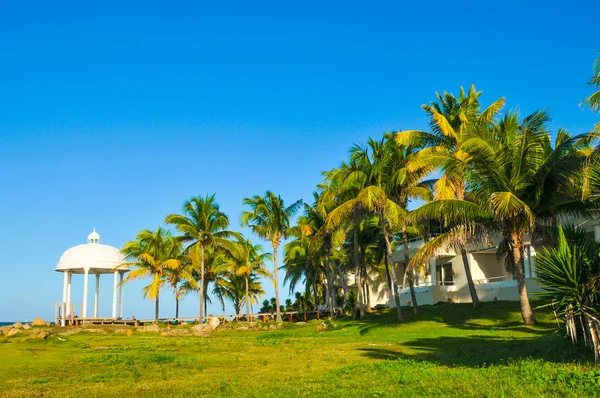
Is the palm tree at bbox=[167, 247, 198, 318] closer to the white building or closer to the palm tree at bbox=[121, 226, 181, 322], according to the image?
the palm tree at bbox=[121, 226, 181, 322]

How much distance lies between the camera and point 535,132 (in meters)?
24.9

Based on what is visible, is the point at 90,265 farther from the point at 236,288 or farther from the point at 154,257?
the point at 236,288

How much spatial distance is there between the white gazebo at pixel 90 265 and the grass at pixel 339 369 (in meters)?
28.2

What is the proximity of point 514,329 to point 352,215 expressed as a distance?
47.6 ft

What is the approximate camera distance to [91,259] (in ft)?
178

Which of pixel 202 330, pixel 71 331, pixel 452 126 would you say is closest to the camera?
pixel 452 126

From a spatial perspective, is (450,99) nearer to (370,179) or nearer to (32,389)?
(370,179)

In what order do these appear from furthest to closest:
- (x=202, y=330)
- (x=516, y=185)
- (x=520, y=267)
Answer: (x=202, y=330), (x=520, y=267), (x=516, y=185)

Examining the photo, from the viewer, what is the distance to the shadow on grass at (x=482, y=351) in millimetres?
13055

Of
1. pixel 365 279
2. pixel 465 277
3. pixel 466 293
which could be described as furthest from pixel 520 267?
pixel 365 279

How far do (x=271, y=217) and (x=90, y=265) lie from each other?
1791cm

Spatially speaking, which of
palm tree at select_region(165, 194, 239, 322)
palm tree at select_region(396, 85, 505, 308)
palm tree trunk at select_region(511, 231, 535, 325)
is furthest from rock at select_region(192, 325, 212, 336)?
palm tree trunk at select_region(511, 231, 535, 325)

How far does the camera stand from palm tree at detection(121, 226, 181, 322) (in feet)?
176

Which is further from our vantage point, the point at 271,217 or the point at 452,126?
the point at 271,217
